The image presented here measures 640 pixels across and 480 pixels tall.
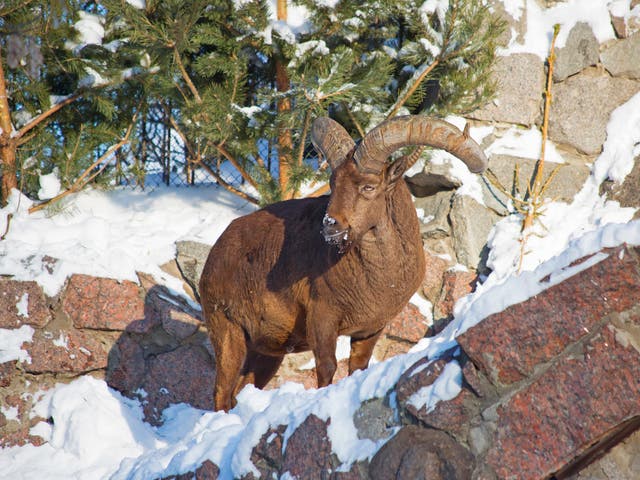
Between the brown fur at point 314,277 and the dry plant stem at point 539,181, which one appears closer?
the brown fur at point 314,277

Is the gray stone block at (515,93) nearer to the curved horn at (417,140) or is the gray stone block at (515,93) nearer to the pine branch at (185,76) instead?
the pine branch at (185,76)

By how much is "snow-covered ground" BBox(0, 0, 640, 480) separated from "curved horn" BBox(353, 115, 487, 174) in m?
0.85

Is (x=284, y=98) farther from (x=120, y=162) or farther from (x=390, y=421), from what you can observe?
(x=390, y=421)

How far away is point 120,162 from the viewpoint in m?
8.41

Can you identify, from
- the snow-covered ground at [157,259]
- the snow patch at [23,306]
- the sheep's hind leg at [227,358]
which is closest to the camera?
the snow-covered ground at [157,259]

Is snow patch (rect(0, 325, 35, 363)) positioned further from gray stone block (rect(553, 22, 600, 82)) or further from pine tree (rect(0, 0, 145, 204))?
gray stone block (rect(553, 22, 600, 82))

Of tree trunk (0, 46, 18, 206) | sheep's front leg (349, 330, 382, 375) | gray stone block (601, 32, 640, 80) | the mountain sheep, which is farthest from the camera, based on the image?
gray stone block (601, 32, 640, 80)

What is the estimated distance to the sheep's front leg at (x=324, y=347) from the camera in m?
4.88

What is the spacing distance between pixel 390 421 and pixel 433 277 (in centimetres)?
452

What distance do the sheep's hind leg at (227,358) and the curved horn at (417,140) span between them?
63.6 inches

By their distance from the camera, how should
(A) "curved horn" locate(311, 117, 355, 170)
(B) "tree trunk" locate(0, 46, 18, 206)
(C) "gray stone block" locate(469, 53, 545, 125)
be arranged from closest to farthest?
(A) "curved horn" locate(311, 117, 355, 170)
(B) "tree trunk" locate(0, 46, 18, 206)
(C) "gray stone block" locate(469, 53, 545, 125)

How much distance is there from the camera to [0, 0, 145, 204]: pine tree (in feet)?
24.6

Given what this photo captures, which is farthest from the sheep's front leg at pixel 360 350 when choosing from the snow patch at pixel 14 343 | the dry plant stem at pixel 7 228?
the dry plant stem at pixel 7 228

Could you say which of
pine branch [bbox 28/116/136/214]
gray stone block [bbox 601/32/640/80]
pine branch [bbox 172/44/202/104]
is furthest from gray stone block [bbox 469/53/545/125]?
pine branch [bbox 28/116/136/214]
